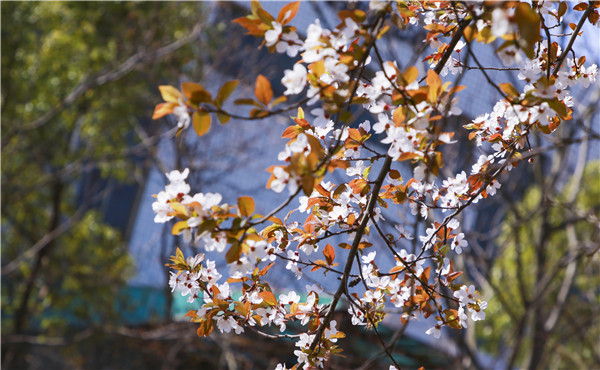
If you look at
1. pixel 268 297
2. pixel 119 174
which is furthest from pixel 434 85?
pixel 119 174

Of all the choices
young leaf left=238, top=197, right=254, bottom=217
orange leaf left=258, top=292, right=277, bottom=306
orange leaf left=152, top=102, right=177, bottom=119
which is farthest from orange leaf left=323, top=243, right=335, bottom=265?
orange leaf left=152, top=102, right=177, bottom=119

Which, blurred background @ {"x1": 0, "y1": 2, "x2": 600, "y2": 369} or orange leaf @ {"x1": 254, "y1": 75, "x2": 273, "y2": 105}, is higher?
blurred background @ {"x1": 0, "y1": 2, "x2": 600, "y2": 369}

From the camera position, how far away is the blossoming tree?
2.20 ft

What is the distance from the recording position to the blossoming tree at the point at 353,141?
2.20 feet

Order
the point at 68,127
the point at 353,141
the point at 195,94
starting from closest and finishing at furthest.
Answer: the point at 195,94 → the point at 353,141 → the point at 68,127

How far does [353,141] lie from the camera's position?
868mm

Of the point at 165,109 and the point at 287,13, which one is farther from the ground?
the point at 287,13

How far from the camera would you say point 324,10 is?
3016 millimetres

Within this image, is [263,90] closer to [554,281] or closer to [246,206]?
[246,206]

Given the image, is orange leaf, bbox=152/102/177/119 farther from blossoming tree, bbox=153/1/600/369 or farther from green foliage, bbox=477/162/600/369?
green foliage, bbox=477/162/600/369

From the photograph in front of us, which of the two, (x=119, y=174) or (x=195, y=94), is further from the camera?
(x=119, y=174)

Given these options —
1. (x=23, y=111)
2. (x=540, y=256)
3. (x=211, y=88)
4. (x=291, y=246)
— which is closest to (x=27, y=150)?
(x=23, y=111)

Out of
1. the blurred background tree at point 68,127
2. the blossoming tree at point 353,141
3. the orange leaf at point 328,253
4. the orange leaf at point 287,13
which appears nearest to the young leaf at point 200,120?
the blossoming tree at point 353,141

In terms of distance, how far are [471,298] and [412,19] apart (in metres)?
0.44
